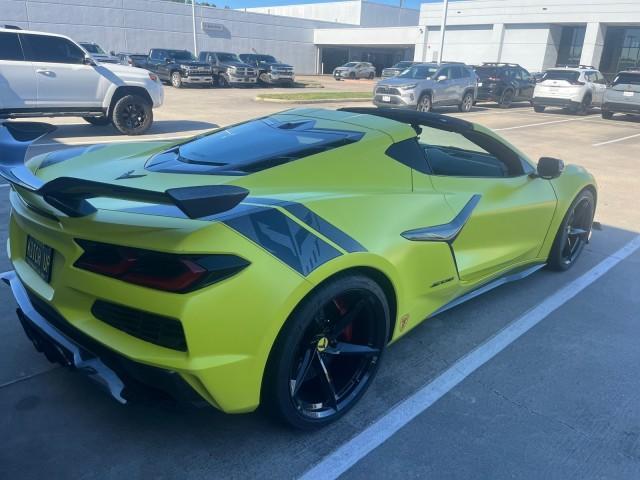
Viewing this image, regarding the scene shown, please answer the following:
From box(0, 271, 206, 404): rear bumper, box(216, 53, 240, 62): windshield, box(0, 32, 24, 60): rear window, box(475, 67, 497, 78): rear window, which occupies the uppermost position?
box(0, 32, 24, 60): rear window

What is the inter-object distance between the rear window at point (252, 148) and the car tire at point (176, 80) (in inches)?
→ 922

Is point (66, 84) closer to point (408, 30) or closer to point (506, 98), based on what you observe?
point (506, 98)

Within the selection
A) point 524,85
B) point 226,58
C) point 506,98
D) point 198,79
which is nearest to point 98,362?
point 506,98

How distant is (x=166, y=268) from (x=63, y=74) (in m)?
9.33

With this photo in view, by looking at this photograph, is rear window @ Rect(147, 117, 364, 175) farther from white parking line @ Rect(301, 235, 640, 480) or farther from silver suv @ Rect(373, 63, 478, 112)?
silver suv @ Rect(373, 63, 478, 112)

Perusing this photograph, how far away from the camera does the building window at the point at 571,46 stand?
3872cm

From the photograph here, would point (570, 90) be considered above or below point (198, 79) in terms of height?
above

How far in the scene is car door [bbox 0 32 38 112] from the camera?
9.02 metres

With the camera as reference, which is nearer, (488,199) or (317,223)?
(317,223)

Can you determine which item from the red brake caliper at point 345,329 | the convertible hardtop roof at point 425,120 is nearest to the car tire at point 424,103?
the convertible hardtop roof at point 425,120

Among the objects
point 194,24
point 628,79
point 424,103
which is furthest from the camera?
point 194,24

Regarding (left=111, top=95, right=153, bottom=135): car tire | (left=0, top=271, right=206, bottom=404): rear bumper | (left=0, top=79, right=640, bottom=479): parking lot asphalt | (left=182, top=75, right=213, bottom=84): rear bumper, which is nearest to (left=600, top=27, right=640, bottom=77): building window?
(left=182, top=75, right=213, bottom=84): rear bumper

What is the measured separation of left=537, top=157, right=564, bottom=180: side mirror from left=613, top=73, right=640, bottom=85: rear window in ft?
56.6

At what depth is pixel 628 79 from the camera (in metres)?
17.9
